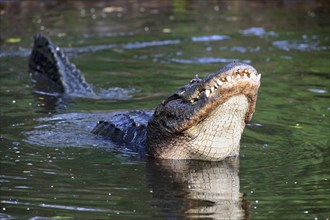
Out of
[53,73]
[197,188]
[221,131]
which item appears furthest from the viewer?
[53,73]

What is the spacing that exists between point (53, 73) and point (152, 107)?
243 centimetres

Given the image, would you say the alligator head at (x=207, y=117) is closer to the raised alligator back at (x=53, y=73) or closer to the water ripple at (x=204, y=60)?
the raised alligator back at (x=53, y=73)

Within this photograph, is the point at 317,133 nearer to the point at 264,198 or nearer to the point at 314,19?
the point at 264,198

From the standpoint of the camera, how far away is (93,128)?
10422 millimetres

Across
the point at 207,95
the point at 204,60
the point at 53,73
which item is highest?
the point at 207,95

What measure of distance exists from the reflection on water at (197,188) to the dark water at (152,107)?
0.02 meters

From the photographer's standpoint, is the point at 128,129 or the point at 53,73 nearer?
the point at 128,129

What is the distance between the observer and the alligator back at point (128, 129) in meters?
9.64

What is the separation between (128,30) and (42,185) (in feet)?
38.9

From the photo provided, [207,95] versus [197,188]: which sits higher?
[207,95]

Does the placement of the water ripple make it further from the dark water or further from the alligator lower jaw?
the alligator lower jaw

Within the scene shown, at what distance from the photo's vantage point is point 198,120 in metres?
8.54

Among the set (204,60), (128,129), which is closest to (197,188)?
(128,129)

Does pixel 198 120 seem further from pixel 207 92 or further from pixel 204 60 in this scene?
pixel 204 60
